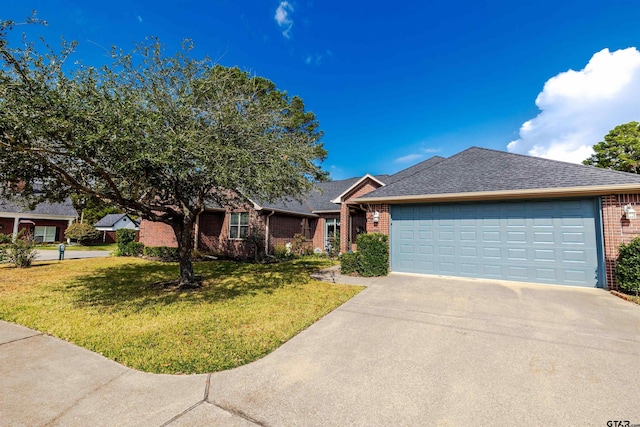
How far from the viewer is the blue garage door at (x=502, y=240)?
26.0 feet

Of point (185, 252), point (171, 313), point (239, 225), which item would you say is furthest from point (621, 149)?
point (171, 313)

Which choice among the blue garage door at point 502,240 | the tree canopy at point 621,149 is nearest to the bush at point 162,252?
the blue garage door at point 502,240

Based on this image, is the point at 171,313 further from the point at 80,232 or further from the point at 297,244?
the point at 80,232

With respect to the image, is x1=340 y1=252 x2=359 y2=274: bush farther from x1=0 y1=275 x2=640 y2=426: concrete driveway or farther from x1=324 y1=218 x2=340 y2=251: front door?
x1=324 y1=218 x2=340 y2=251: front door

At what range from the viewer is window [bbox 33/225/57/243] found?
981 inches

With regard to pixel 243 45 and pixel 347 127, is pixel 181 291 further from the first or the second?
pixel 347 127

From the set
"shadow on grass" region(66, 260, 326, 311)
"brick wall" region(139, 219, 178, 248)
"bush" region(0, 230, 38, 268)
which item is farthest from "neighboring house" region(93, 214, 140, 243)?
"shadow on grass" region(66, 260, 326, 311)

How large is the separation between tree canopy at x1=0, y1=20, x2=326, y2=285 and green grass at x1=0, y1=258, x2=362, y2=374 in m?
1.94

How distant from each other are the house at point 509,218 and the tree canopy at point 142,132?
253 cm

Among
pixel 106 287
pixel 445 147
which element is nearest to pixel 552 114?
pixel 445 147

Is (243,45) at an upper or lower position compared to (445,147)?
upper

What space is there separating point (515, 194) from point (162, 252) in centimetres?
1741

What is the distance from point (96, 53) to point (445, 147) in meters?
17.4

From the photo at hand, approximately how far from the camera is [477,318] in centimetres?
532
